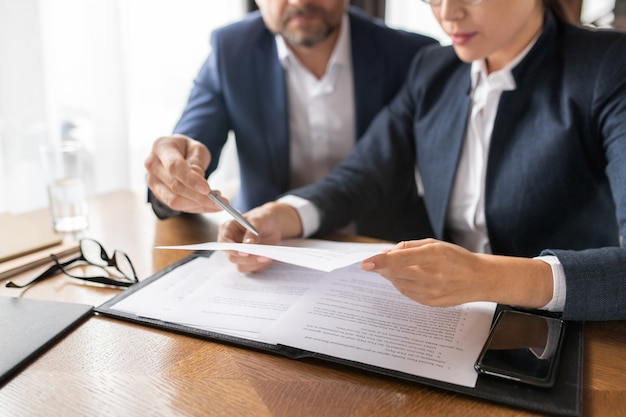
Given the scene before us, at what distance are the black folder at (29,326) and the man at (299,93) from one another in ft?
2.17

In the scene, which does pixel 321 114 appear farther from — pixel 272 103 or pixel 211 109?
pixel 211 109

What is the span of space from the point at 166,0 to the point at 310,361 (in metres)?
1.79

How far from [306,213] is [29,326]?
0.54 meters

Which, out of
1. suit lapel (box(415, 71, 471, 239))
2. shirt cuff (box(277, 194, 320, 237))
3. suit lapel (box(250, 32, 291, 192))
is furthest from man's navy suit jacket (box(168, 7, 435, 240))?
shirt cuff (box(277, 194, 320, 237))

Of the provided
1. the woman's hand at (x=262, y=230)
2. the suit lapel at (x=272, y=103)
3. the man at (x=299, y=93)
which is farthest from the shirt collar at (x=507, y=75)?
the suit lapel at (x=272, y=103)

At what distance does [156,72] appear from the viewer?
222cm

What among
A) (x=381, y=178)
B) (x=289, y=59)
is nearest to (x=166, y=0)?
(x=289, y=59)

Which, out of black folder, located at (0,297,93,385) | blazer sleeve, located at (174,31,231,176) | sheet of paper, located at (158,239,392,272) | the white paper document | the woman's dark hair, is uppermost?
the woman's dark hair

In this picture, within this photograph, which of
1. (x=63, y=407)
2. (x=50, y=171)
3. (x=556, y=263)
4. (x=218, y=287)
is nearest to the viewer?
(x=63, y=407)

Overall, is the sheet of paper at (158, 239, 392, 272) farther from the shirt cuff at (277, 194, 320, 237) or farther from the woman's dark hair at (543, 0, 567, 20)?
the woman's dark hair at (543, 0, 567, 20)

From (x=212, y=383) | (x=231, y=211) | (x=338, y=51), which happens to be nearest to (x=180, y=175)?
(x=231, y=211)

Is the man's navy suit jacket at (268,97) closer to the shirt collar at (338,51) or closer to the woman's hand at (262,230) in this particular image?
the shirt collar at (338,51)

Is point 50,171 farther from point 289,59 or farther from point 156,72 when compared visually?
point 156,72

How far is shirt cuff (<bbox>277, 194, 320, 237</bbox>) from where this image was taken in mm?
1161
